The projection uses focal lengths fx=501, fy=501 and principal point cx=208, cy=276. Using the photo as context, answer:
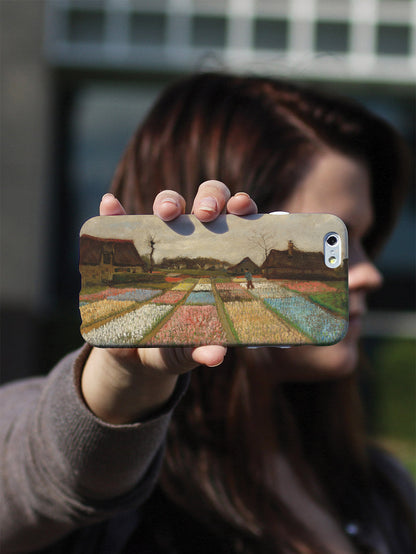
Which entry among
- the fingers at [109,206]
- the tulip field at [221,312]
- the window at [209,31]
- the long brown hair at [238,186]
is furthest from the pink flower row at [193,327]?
the window at [209,31]

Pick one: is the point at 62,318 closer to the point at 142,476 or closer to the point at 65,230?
the point at 65,230

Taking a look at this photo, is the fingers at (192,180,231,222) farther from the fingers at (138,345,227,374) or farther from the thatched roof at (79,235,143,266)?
the fingers at (138,345,227,374)

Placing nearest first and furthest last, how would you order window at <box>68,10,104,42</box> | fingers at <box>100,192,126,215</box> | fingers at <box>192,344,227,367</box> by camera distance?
1. fingers at <box>192,344,227,367</box>
2. fingers at <box>100,192,126,215</box>
3. window at <box>68,10,104,42</box>

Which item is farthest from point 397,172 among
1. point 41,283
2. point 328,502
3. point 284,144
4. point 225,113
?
point 41,283

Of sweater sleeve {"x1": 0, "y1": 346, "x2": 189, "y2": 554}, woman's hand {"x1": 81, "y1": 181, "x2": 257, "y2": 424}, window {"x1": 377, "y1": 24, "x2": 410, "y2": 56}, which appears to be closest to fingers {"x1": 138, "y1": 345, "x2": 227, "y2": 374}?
woman's hand {"x1": 81, "y1": 181, "x2": 257, "y2": 424}

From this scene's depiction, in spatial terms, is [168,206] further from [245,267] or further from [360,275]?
[360,275]

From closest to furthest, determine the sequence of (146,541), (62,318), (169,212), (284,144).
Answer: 1. (169,212)
2. (146,541)
3. (284,144)
4. (62,318)
